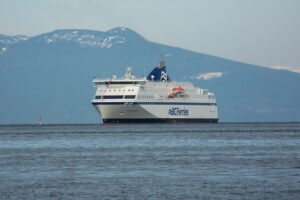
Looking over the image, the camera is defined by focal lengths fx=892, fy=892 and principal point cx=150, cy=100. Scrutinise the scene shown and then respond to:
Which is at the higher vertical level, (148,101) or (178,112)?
(148,101)

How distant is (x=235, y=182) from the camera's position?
141 ft

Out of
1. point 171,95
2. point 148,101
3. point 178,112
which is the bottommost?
point 178,112

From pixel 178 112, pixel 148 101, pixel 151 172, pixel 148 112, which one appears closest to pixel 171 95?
pixel 178 112

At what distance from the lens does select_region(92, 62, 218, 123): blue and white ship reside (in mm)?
136750

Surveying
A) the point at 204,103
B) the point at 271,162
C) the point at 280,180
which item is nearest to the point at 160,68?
the point at 204,103

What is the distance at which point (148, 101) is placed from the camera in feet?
453

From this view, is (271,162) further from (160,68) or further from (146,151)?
(160,68)

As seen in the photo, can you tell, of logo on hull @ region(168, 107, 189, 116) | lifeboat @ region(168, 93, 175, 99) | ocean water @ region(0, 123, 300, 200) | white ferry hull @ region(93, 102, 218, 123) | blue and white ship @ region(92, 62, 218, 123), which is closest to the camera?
ocean water @ region(0, 123, 300, 200)

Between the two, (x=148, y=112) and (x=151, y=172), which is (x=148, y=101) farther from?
(x=151, y=172)

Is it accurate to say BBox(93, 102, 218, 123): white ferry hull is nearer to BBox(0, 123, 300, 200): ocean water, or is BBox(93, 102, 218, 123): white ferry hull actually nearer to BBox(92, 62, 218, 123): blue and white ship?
BBox(92, 62, 218, 123): blue and white ship

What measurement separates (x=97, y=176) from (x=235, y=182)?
767cm

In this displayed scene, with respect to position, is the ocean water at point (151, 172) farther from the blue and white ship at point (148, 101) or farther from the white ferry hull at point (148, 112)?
the blue and white ship at point (148, 101)

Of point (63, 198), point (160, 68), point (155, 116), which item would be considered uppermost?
point (160, 68)

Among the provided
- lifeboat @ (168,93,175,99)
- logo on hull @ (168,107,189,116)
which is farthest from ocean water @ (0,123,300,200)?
lifeboat @ (168,93,175,99)
